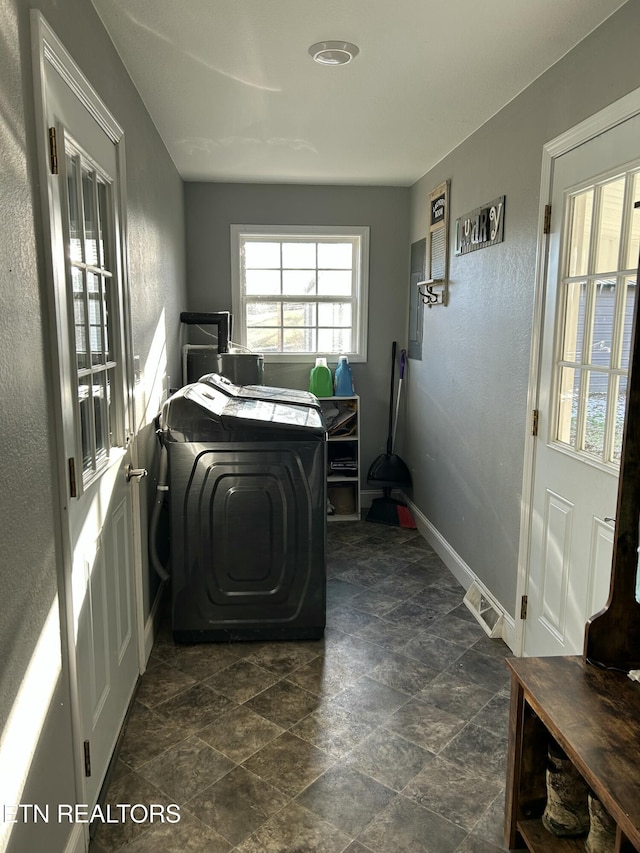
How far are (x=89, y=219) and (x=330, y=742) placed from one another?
1.95 meters

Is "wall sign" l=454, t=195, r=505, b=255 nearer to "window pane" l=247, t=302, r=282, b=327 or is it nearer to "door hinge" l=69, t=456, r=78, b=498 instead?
"window pane" l=247, t=302, r=282, b=327

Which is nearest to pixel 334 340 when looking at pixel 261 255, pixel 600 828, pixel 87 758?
pixel 261 255

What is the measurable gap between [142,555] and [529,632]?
1.72 m

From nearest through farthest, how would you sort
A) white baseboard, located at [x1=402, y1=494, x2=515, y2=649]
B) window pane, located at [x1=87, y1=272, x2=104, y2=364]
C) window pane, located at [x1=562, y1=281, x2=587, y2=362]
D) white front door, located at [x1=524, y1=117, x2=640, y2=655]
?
window pane, located at [x1=87, y1=272, x2=104, y2=364] < white front door, located at [x1=524, y1=117, x2=640, y2=655] < window pane, located at [x1=562, y1=281, x2=587, y2=362] < white baseboard, located at [x1=402, y1=494, x2=515, y2=649]

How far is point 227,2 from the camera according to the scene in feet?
6.50

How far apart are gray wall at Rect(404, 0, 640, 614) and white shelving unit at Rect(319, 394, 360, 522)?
2.25 ft

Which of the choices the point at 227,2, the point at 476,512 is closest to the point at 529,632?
the point at 476,512

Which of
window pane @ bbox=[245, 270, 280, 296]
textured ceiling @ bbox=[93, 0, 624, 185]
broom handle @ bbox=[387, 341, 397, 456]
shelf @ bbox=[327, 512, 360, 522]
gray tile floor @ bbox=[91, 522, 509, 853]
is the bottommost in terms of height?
gray tile floor @ bbox=[91, 522, 509, 853]

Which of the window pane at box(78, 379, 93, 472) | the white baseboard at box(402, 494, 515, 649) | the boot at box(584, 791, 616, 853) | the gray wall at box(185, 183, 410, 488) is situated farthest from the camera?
the gray wall at box(185, 183, 410, 488)

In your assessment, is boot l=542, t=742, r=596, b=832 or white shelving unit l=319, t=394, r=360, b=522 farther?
white shelving unit l=319, t=394, r=360, b=522

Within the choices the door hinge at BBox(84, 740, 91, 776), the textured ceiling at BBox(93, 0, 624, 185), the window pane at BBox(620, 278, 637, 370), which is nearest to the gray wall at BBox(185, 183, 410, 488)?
the textured ceiling at BBox(93, 0, 624, 185)

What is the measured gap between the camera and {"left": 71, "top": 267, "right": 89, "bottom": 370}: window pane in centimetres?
179

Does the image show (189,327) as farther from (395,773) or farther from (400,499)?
(395,773)

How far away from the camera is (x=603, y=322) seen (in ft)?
7.19
